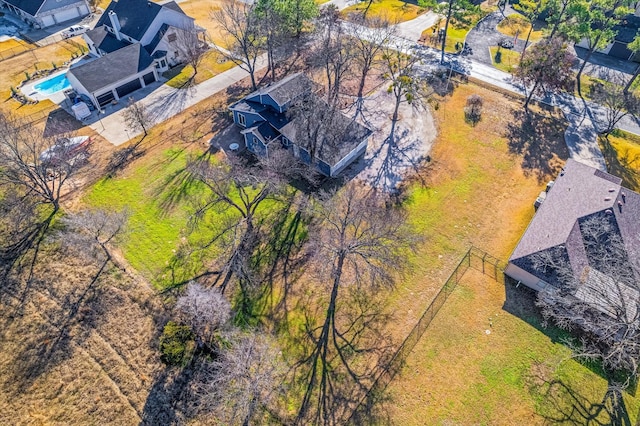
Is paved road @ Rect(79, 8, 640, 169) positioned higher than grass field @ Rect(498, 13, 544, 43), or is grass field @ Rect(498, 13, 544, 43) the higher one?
grass field @ Rect(498, 13, 544, 43)

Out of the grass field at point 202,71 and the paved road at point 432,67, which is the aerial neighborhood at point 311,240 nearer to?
the paved road at point 432,67

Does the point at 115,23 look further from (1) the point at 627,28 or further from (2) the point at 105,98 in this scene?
(1) the point at 627,28

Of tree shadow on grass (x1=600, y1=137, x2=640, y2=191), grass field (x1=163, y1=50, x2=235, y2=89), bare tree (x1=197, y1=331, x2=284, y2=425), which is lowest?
bare tree (x1=197, y1=331, x2=284, y2=425)

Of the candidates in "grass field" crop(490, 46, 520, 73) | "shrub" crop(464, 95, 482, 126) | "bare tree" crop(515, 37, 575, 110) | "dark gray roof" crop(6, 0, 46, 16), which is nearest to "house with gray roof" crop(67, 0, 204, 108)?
"dark gray roof" crop(6, 0, 46, 16)

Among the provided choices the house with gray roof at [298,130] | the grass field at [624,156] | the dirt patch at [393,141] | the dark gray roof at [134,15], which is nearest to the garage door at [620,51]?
the grass field at [624,156]

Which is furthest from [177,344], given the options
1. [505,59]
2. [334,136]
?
[505,59]

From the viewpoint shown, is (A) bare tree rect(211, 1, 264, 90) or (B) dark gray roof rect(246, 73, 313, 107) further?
(A) bare tree rect(211, 1, 264, 90)

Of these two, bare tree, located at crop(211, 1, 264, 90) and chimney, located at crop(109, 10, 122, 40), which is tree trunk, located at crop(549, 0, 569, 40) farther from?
chimney, located at crop(109, 10, 122, 40)

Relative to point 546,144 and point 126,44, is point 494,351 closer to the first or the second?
point 546,144
